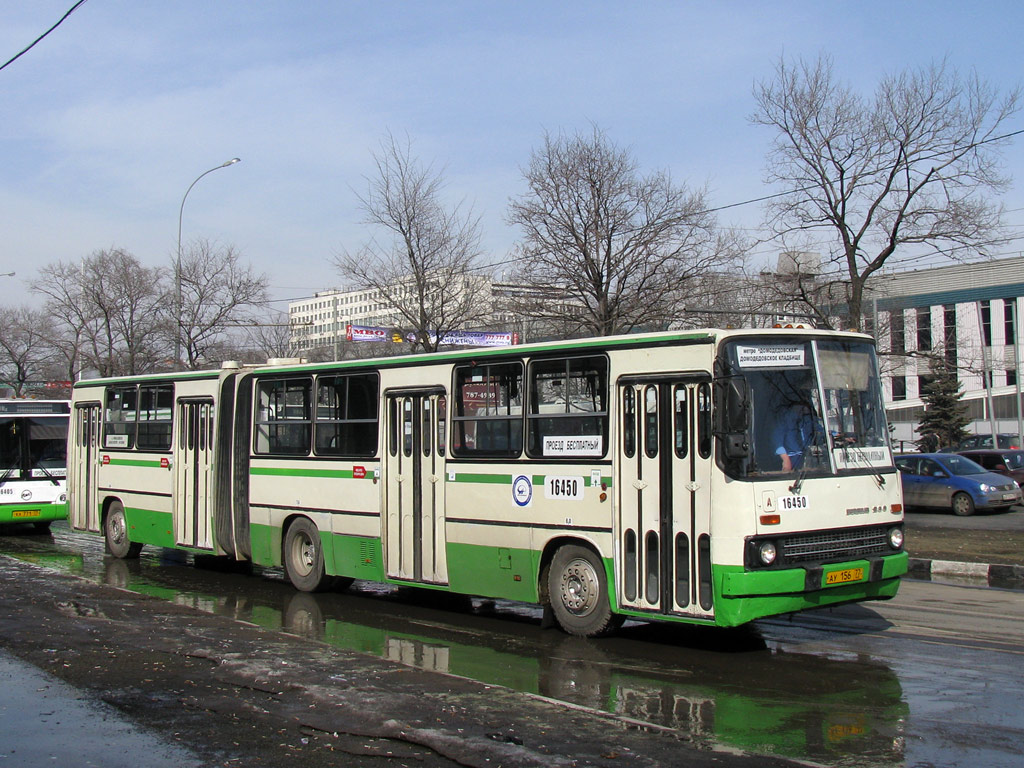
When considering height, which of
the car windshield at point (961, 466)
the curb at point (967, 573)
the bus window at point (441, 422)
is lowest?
the curb at point (967, 573)

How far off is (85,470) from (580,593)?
11368 millimetres

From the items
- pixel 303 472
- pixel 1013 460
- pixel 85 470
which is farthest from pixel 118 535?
pixel 1013 460

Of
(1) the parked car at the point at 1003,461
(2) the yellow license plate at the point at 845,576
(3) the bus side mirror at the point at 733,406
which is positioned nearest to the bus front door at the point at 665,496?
(3) the bus side mirror at the point at 733,406

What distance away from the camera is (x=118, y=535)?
56.1 feet

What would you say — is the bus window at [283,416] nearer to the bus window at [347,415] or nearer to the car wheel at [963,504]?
the bus window at [347,415]

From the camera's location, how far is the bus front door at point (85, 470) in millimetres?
17594

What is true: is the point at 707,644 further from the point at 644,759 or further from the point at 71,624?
the point at 71,624

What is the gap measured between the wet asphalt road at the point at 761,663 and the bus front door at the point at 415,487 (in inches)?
25.5

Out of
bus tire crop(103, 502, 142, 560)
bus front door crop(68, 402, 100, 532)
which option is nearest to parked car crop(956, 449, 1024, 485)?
bus tire crop(103, 502, 142, 560)

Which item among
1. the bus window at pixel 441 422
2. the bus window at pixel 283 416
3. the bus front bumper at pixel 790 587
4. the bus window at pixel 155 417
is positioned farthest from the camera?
the bus window at pixel 155 417

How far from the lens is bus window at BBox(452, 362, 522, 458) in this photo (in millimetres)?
10539

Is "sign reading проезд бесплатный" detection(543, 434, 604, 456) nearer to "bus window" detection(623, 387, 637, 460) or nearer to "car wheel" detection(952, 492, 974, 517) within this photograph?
"bus window" detection(623, 387, 637, 460)

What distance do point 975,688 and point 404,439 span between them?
651 cm

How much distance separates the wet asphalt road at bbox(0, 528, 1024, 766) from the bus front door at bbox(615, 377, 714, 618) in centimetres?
65
